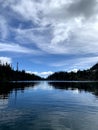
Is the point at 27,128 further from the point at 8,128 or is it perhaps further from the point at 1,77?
the point at 1,77

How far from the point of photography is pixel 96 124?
17328mm

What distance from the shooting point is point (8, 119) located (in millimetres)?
18281

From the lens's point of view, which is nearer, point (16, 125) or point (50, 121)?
point (16, 125)

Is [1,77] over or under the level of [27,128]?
over

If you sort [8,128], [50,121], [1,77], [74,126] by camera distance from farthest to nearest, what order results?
[1,77] < [50,121] < [74,126] < [8,128]

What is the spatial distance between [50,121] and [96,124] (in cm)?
337

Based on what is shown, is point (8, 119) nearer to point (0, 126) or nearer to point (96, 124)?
point (0, 126)

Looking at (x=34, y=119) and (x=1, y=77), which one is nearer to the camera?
(x=34, y=119)

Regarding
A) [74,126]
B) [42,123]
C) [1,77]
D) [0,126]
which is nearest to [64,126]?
[74,126]

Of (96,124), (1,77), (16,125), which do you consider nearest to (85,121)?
(96,124)

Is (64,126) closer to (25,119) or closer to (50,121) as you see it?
(50,121)

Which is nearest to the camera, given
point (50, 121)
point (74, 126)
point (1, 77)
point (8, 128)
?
point (8, 128)

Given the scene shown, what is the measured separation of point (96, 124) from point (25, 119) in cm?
531

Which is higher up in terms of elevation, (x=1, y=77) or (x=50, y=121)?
(x=1, y=77)
